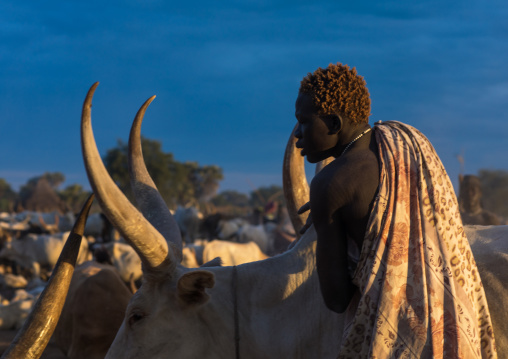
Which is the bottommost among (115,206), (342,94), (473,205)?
(115,206)

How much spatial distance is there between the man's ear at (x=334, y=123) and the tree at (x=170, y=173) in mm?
40381

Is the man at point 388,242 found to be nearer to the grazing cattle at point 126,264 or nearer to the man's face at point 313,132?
the man's face at point 313,132

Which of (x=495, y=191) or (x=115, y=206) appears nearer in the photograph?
(x=115, y=206)

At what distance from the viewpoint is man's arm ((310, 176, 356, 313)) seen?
2.31 m

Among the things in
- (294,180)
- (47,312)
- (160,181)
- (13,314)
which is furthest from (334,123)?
(160,181)

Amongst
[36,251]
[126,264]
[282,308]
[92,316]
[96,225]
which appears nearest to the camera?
[282,308]

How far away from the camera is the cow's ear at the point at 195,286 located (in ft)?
8.61

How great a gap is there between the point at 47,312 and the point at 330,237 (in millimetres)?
1633

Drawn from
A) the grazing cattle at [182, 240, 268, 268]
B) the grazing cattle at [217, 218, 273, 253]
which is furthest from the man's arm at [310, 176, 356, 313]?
the grazing cattle at [217, 218, 273, 253]

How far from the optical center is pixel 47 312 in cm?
316

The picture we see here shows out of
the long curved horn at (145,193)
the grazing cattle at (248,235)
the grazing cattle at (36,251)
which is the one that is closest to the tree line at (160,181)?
the grazing cattle at (248,235)

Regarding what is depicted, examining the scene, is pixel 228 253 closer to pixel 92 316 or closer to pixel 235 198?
pixel 92 316

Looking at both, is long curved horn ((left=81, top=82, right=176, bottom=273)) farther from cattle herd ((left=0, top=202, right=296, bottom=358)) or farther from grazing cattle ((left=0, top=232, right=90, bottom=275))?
grazing cattle ((left=0, top=232, right=90, bottom=275))

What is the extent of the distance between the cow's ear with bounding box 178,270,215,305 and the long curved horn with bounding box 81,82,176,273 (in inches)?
6.7
